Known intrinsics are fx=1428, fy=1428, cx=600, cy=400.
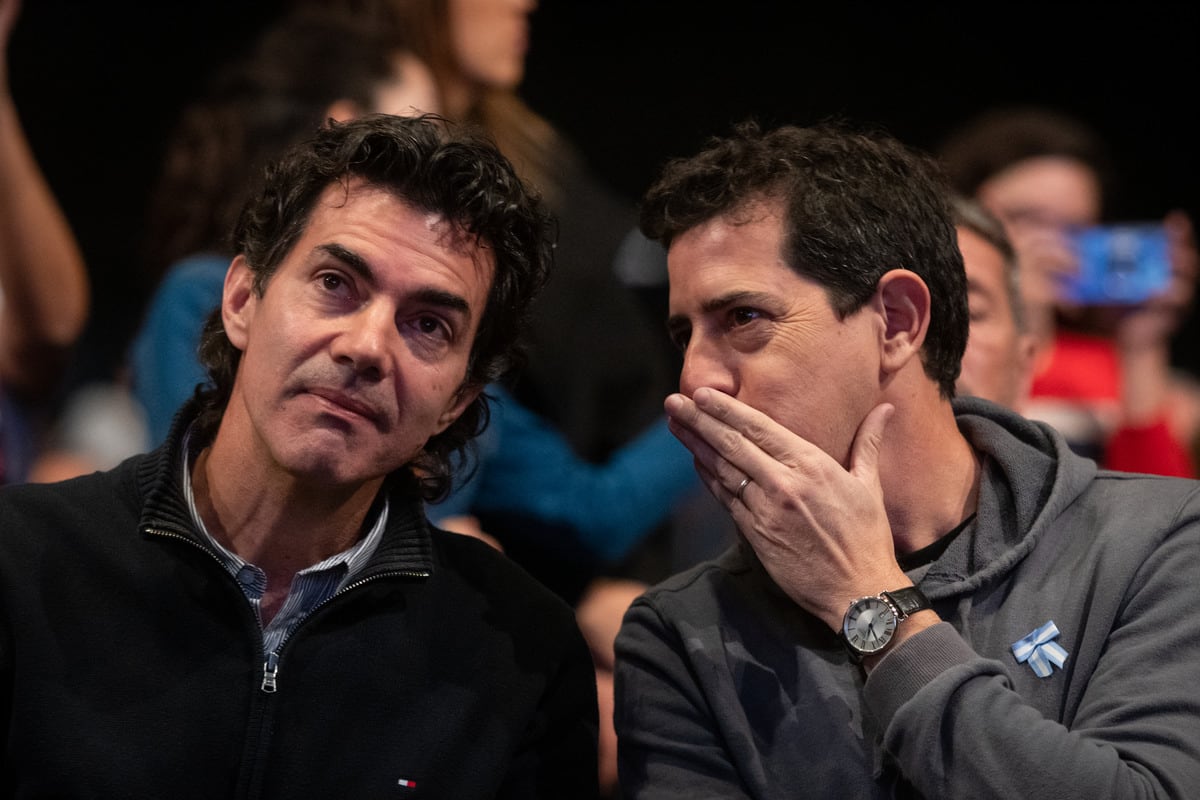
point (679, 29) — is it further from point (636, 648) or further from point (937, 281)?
point (636, 648)

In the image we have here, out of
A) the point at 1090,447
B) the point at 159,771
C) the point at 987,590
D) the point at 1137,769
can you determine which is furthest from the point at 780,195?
the point at 1090,447

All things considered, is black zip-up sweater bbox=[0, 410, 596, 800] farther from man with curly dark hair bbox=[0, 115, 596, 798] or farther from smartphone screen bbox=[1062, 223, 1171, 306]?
smartphone screen bbox=[1062, 223, 1171, 306]

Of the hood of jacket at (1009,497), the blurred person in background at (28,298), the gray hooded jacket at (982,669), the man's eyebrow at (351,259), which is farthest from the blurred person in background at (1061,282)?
Answer: the blurred person in background at (28,298)

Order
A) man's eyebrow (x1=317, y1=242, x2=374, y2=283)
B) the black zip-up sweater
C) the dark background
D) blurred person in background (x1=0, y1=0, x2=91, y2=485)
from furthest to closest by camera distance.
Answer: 1. the dark background
2. blurred person in background (x1=0, y1=0, x2=91, y2=485)
3. man's eyebrow (x1=317, y1=242, x2=374, y2=283)
4. the black zip-up sweater

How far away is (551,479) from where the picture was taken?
127 inches

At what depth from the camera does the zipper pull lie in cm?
208

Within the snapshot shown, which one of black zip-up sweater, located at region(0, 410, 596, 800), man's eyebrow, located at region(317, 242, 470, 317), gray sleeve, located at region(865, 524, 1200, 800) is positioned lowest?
black zip-up sweater, located at region(0, 410, 596, 800)

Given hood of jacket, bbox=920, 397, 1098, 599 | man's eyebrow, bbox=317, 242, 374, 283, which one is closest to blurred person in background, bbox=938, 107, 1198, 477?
hood of jacket, bbox=920, 397, 1098, 599

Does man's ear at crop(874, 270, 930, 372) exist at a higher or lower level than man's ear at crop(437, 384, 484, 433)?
higher

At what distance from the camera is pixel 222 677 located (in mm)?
2086

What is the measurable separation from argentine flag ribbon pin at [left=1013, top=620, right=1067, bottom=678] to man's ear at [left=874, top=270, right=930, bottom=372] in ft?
1.60

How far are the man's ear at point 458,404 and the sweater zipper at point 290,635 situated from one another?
0.31m

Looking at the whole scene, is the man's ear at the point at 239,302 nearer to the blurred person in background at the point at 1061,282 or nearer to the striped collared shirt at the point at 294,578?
the striped collared shirt at the point at 294,578

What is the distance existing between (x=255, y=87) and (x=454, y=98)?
0.53m
